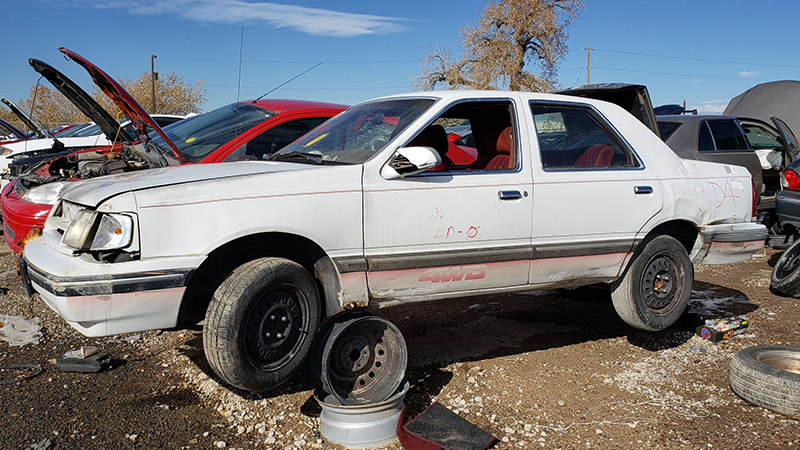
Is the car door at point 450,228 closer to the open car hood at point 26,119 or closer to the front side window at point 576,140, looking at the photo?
the front side window at point 576,140

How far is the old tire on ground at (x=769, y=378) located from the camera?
3.69 m

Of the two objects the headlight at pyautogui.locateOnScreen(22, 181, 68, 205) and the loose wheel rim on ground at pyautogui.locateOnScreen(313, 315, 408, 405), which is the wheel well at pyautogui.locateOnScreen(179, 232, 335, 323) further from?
the headlight at pyautogui.locateOnScreen(22, 181, 68, 205)

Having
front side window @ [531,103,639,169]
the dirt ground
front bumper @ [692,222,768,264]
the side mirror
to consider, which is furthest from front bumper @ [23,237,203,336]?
front bumper @ [692,222,768,264]

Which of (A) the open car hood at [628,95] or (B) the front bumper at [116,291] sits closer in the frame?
(B) the front bumper at [116,291]

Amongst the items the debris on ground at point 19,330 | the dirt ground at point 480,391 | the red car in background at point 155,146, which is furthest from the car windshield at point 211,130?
the debris on ground at point 19,330

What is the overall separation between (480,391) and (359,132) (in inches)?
71.5

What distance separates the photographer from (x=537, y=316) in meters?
5.79

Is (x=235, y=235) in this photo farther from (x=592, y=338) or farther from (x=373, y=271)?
(x=592, y=338)

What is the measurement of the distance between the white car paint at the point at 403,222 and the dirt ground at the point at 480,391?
0.62m

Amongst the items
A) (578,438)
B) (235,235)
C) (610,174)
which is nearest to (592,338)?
(610,174)

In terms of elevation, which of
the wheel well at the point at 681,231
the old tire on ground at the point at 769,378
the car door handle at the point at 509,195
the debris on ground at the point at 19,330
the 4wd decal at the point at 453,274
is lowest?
the debris on ground at the point at 19,330

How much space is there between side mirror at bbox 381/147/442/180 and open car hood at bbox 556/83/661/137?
2.14 m

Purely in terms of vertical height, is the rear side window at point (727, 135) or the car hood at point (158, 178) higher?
the rear side window at point (727, 135)

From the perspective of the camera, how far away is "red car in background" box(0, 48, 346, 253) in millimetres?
5363
